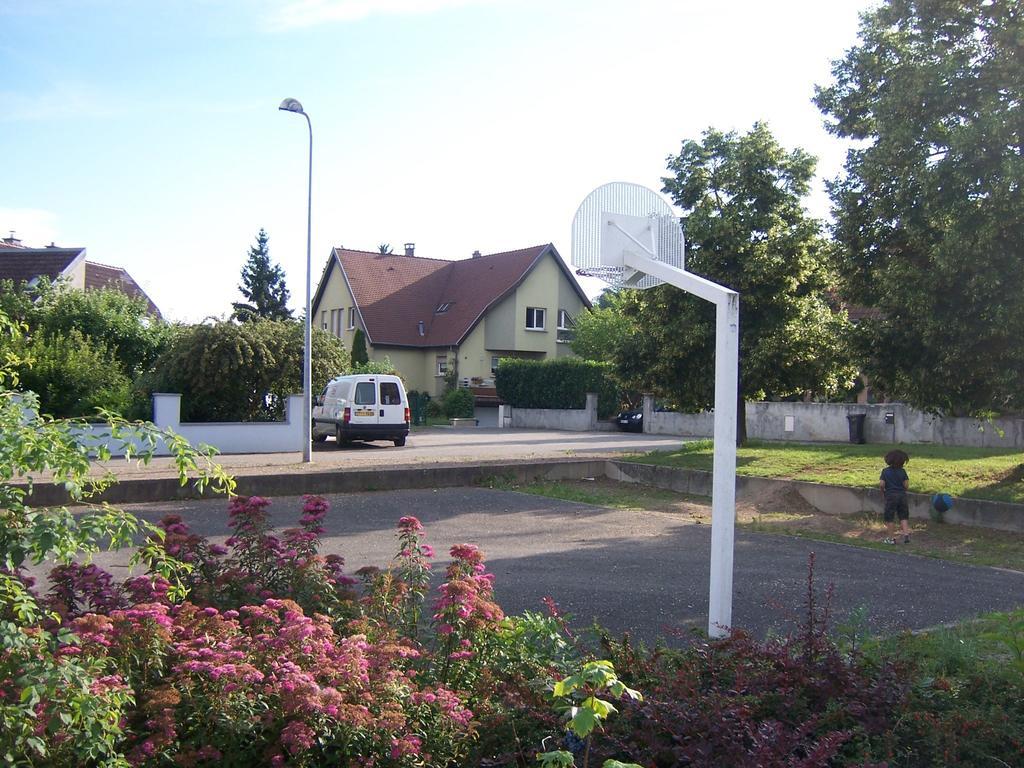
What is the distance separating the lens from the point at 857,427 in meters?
29.9

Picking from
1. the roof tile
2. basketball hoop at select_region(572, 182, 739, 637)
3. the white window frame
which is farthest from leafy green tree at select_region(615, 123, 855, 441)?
the white window frame

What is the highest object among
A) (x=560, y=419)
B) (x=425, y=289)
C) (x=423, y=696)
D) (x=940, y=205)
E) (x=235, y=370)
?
(x=425, y=289)

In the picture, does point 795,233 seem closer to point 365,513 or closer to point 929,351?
point 929,351

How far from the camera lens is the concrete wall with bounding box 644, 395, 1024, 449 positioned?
27.1m

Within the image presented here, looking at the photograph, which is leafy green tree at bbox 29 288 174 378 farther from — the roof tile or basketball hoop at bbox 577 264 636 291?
the roof tile

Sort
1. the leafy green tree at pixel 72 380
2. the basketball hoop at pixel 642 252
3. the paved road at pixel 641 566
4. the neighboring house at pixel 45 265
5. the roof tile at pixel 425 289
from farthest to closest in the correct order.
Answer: the roof tile at pixel 425 289 → the neighboring house at pixel 45 265 → the leafy green tree at pixel 72 380 → the paved road at pixel 641 566 → the basketball hoop at pixel 642 252

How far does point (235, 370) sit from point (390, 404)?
5108 millimetres

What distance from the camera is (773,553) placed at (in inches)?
458

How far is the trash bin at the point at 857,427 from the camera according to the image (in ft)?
98.1

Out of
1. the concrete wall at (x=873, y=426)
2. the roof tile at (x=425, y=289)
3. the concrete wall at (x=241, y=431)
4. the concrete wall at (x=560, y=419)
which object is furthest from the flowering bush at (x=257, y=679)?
the roof tile at (x=425, y=289)

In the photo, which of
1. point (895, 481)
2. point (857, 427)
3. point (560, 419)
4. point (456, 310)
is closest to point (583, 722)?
point (895, 481)

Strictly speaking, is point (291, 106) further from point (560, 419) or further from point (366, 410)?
point (560, 419)

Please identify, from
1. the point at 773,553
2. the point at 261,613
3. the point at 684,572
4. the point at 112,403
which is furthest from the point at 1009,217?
the point at 112,403

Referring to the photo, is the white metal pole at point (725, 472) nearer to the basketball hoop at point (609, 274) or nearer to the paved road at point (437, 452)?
the basketball hoop at point (609, 274)
